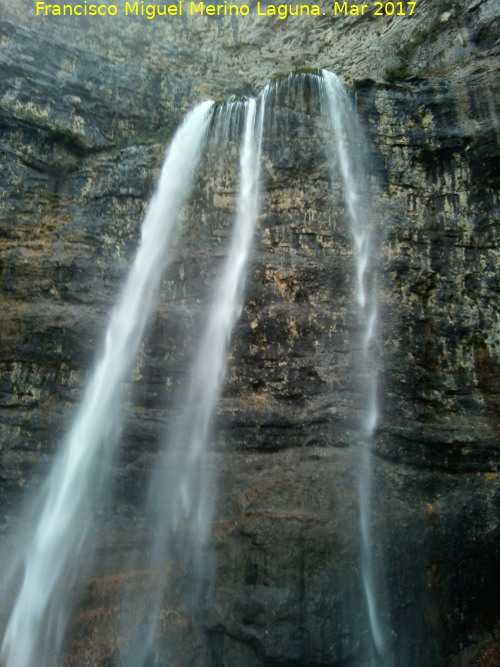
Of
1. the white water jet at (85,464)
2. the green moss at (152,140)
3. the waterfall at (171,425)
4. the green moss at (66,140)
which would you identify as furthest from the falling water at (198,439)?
the green moss at (66,140)

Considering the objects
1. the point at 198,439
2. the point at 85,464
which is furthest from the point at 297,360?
the point at 85,464

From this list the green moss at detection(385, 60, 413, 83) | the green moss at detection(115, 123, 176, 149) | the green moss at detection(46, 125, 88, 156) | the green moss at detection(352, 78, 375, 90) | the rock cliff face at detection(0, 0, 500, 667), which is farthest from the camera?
the green moss at detection(385, 60, 413, 83)

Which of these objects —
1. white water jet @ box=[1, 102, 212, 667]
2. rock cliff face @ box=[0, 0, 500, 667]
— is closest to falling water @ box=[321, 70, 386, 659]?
rock cliff face @ box=[0, 0, 500, 667]

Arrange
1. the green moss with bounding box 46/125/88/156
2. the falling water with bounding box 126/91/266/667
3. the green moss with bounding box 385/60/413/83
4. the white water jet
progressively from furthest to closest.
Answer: the green moss with bounding box 385/60/413/83 < the green moss with bounding box 46/125/88/156 < the falling water with bounding box 126/91/266/667 < the white water jet

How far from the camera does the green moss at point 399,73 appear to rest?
32.2 feet

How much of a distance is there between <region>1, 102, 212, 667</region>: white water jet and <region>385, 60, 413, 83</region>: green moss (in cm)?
398

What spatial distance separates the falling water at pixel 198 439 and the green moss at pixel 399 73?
11.2 ft

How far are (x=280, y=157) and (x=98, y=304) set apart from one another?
12.7 feet

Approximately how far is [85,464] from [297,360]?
3428 mm

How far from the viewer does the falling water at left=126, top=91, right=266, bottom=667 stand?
22.5 ft

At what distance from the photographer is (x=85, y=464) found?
7.46 metres

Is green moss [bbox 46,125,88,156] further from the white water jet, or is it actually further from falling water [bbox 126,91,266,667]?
falling water [bbox 126,91,266,667]

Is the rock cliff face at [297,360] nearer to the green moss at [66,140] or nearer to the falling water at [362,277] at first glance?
the green moss at [66,140]

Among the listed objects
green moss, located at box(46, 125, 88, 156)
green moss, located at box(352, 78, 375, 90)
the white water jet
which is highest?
green moss, located at box(352, 78, 375, 90)
